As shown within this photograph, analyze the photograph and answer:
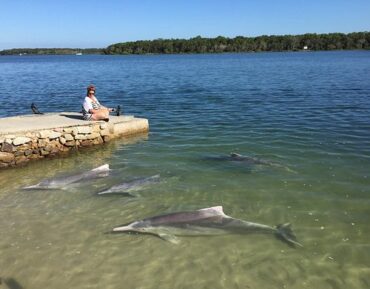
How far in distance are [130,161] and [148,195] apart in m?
3.54

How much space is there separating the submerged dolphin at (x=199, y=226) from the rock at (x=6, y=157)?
265 inches

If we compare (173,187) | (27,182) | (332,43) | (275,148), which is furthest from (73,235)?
(332,43)

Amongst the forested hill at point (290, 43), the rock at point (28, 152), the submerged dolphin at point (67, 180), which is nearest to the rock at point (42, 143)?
the rock at point (28, 152)

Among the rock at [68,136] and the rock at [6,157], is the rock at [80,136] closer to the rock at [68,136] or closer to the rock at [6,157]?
the rock at [68,136]

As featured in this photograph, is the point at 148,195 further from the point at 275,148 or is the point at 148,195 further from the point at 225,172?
the point at 275,148

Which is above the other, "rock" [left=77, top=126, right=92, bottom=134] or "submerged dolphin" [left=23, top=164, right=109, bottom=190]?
"rock" [left=77, top=126, right=92, bottom=134]

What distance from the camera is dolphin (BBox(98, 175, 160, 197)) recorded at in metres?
11.2

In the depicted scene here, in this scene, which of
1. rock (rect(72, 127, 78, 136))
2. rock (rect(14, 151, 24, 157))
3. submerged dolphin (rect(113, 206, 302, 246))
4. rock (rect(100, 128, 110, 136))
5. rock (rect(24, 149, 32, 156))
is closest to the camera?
submerged dolphin (rect(113, 206, 302, 246))

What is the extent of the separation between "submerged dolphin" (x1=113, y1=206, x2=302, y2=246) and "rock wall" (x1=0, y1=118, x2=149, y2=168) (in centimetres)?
682

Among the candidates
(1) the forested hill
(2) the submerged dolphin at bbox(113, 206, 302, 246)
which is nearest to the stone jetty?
(2) the submerged dolphin at bbox(113, 206, 302, 246)

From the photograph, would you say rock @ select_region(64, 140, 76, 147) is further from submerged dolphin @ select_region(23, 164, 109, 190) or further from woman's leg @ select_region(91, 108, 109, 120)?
submerged dolphin @ select_region(23, 164, 109, 190)

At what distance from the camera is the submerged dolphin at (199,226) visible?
870 cm

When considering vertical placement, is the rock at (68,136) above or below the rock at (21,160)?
above

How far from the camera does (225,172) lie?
505 inches
